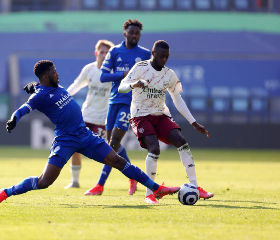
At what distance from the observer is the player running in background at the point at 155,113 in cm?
702

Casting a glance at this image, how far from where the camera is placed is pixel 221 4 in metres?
33.0

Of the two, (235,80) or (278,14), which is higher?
(278,14)

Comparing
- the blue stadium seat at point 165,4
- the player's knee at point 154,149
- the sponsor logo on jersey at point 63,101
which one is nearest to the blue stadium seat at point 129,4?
the blue stadium seat at point 165,4

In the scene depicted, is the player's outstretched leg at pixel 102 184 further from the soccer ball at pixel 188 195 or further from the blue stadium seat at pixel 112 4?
the blue stadium seat at pixel 112 4

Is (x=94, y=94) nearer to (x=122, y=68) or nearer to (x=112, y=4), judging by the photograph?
(x=122, y=68)

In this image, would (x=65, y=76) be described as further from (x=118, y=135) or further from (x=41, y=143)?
(x=118, y=135)

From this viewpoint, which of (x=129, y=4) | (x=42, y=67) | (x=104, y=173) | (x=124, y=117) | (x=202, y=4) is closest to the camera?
(x=42, y=67)

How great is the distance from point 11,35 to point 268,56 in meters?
14.6

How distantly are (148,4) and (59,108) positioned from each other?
27.6 m

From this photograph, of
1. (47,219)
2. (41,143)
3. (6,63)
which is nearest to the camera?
(47,219)

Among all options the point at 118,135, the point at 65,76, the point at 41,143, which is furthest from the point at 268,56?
the point at 118,135

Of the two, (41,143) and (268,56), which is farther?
(268,56)

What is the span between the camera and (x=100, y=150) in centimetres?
664

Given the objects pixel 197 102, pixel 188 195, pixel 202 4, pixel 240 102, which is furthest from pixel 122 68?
pixel 202 4
